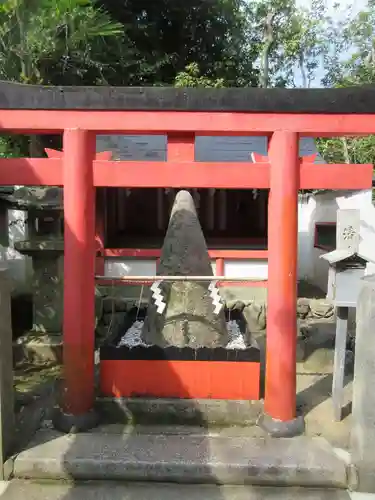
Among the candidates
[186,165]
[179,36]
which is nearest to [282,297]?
[186,165]

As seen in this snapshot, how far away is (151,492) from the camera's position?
11.1 ft

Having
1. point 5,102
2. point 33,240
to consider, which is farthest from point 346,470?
point 33,240

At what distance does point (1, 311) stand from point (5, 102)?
6.35 feet

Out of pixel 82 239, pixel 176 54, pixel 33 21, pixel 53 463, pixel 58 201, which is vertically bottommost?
pixel 53 463

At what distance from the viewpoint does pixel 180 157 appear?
4.18 m

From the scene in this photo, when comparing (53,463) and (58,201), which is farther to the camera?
(58,201)

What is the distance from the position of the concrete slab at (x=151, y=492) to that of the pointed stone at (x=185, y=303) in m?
1.62

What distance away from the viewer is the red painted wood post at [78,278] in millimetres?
4004

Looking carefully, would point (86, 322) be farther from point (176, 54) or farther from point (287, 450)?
point (176, 54)

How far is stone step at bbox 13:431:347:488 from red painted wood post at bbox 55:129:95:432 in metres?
0.47

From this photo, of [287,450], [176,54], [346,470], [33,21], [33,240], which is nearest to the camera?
[346,470]

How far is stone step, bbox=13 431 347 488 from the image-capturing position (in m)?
3.46

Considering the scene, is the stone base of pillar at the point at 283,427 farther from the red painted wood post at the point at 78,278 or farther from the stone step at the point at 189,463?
the red painted wood post at the point at 78,278

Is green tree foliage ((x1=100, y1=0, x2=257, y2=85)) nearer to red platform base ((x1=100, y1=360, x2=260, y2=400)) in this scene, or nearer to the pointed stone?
the pointed stone
